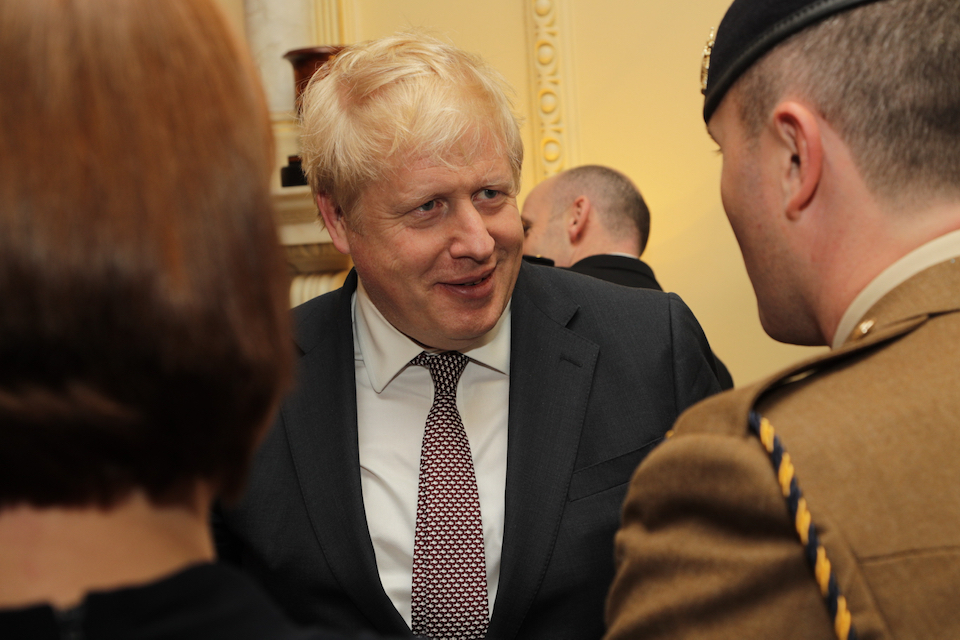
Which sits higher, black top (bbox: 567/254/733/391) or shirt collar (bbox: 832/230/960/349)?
shirt collar (bbox: 832/230/960/349)

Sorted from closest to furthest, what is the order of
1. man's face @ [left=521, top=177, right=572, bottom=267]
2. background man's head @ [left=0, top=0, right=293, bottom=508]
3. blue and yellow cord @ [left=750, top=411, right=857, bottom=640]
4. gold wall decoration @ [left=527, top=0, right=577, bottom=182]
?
background man's head @ [left=0, top=0, right=293, bottom=508]
blue and yellow cord @ [left=750, top=411, right=857, bottom=640]
man's face @ [left=521, top=177, right=572, bottom=267]
gold wall decoration @ [left=527, top=0, right=577, bottom=182]

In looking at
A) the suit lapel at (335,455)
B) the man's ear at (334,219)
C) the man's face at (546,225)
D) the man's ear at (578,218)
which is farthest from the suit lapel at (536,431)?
the man's face at (546,225)

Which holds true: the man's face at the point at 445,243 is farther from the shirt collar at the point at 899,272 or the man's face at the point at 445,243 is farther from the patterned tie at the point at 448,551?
the shirt collar at the point at 899,272

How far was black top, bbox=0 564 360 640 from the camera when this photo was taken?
1.86 ft

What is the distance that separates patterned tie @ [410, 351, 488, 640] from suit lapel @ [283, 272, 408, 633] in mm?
64

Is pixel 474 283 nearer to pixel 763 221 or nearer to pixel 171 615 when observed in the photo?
pixel 763 221

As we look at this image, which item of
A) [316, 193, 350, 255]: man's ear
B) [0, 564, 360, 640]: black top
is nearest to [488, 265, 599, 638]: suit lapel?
[316, 193, 350, 255]: man's ear

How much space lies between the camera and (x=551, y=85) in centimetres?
407

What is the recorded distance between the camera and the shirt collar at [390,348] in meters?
1.75

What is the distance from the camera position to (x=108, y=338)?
1.87 ft

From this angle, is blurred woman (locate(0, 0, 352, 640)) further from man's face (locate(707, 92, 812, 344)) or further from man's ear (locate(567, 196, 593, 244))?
man's ear (locate(567, 196, 593, 244))

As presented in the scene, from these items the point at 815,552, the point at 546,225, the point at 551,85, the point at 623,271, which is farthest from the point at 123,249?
the point at 551,85

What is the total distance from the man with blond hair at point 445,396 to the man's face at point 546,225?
2.03m

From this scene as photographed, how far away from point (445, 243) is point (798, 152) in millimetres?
821
